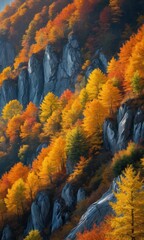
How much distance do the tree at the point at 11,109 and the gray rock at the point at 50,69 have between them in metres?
10.4

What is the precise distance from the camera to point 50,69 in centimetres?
10312

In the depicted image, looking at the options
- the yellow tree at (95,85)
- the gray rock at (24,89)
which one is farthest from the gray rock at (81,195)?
the gray rock at (24,89)

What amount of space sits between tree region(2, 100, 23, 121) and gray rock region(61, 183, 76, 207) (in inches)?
2230

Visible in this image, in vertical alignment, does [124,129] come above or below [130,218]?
above

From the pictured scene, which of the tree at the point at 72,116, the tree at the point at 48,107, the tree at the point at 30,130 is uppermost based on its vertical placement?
the tree at the point at 48,107

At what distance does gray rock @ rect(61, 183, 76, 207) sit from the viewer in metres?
49.3

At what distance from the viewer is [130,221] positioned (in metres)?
23.7

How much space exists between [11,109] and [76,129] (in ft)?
177

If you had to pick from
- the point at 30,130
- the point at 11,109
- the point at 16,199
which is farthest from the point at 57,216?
the point at 11,109

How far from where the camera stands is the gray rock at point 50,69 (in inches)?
4045

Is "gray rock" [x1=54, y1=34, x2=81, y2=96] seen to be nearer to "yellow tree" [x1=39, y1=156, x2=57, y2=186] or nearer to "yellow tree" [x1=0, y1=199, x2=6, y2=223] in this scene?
"yellow tree" [x1=39, y1=156, x2=57, y2=186]

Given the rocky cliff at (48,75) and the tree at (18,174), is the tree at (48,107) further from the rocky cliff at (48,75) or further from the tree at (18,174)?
the tree at (18,174)

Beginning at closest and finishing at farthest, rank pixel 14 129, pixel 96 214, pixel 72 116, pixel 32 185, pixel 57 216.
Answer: pixel 96 214
pixel 57 216
pixel 32 185
pixel 72 116
pixel 14 129

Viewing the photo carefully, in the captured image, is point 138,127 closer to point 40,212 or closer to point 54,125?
point 40,212
